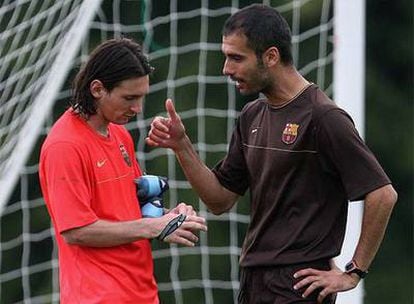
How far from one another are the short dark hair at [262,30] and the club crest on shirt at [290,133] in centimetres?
24

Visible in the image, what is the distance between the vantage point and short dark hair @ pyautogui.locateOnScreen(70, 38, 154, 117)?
5.94 meters

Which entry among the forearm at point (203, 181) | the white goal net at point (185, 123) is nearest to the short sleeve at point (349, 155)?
the forearm at point (203, 181)

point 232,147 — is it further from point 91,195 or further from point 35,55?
point 35,55

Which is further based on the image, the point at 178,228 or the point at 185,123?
the point at 185,123

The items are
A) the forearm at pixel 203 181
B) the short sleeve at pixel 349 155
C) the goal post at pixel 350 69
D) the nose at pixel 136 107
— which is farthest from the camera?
the goal post at pixel 350 69

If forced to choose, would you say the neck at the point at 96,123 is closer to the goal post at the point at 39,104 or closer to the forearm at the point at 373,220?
the goal post at the point at 39,104

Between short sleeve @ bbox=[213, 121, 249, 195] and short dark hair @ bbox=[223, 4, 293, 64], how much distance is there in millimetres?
364

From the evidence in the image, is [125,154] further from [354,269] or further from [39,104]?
[39,104]

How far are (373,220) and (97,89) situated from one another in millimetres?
1016

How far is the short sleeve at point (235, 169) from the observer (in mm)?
6199

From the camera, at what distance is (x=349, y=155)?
18.9ft

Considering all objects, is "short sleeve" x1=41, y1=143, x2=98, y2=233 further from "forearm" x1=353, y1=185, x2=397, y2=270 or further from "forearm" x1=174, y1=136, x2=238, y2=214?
"forearm" x1=353, y1=185, x2=397, y2=270

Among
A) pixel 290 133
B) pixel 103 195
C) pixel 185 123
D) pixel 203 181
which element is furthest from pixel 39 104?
pixel 185 123

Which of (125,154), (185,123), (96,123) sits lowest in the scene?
(185,123)
